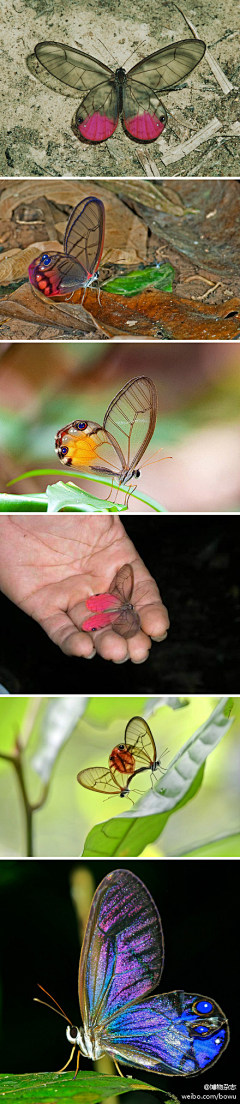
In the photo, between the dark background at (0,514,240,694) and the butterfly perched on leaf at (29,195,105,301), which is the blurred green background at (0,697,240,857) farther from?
the butterfly perched on leaf at (29,195,105,301)

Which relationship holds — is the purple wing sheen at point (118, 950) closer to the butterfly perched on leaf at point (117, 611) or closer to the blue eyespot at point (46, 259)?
the butterfly perched on leaf at point (117, 611)

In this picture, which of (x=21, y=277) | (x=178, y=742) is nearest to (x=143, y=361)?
(x=21, y=277)

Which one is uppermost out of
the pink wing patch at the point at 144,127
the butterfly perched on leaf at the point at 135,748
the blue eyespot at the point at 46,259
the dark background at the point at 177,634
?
the pink wing patch at the point at 144,127

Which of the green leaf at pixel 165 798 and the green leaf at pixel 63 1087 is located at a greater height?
the green leaf at pixel 165 798

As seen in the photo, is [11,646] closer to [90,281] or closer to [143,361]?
[143,361]

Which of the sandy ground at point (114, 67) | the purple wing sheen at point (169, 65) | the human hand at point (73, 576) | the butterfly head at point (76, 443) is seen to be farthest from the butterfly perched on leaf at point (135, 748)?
the purple wing sheen at point (169, 65)

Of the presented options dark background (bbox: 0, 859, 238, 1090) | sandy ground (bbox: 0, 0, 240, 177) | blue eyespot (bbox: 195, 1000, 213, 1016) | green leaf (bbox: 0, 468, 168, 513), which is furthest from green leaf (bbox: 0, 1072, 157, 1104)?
sandy ground (bbox: 0, 0, 240, 177)

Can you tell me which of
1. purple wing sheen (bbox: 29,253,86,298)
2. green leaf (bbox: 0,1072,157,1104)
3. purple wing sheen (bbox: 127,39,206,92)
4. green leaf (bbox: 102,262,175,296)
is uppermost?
purple wing sheen (bbox: 127,39,206,92)
